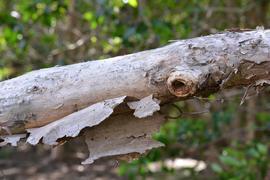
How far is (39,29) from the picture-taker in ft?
10.3

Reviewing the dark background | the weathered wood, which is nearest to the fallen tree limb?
the weathered wood

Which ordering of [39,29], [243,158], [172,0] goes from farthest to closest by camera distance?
[39,29] → [172,0] → [243,158]

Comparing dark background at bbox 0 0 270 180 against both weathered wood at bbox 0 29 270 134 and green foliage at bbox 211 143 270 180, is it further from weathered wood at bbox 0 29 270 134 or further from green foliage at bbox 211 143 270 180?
weathered wood at bbox 0 29 270 134

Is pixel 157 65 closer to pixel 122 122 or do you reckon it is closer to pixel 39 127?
pixel 122 122

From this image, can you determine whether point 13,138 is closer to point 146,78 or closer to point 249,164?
point 146,78

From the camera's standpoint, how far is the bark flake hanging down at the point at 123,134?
106 centimetres

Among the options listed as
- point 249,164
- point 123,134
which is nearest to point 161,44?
point 249,164

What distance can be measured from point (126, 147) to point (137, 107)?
0.35 feet

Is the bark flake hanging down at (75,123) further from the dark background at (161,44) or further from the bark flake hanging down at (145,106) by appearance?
the dark background at (161,44)

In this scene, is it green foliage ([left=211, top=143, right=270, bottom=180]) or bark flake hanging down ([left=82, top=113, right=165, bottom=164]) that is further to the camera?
green foliage ([left=211, top=143, right=270, bottom=180])

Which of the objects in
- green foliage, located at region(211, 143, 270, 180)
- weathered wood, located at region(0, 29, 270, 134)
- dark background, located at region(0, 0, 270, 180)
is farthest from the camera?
dark background, located at region(0, 0, 270, 180)

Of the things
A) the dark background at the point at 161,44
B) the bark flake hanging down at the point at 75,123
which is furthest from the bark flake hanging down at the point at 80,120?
the dark background at the point at 161,44

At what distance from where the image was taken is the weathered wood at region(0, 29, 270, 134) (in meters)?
0.98

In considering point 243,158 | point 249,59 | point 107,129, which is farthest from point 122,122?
point 243,158
